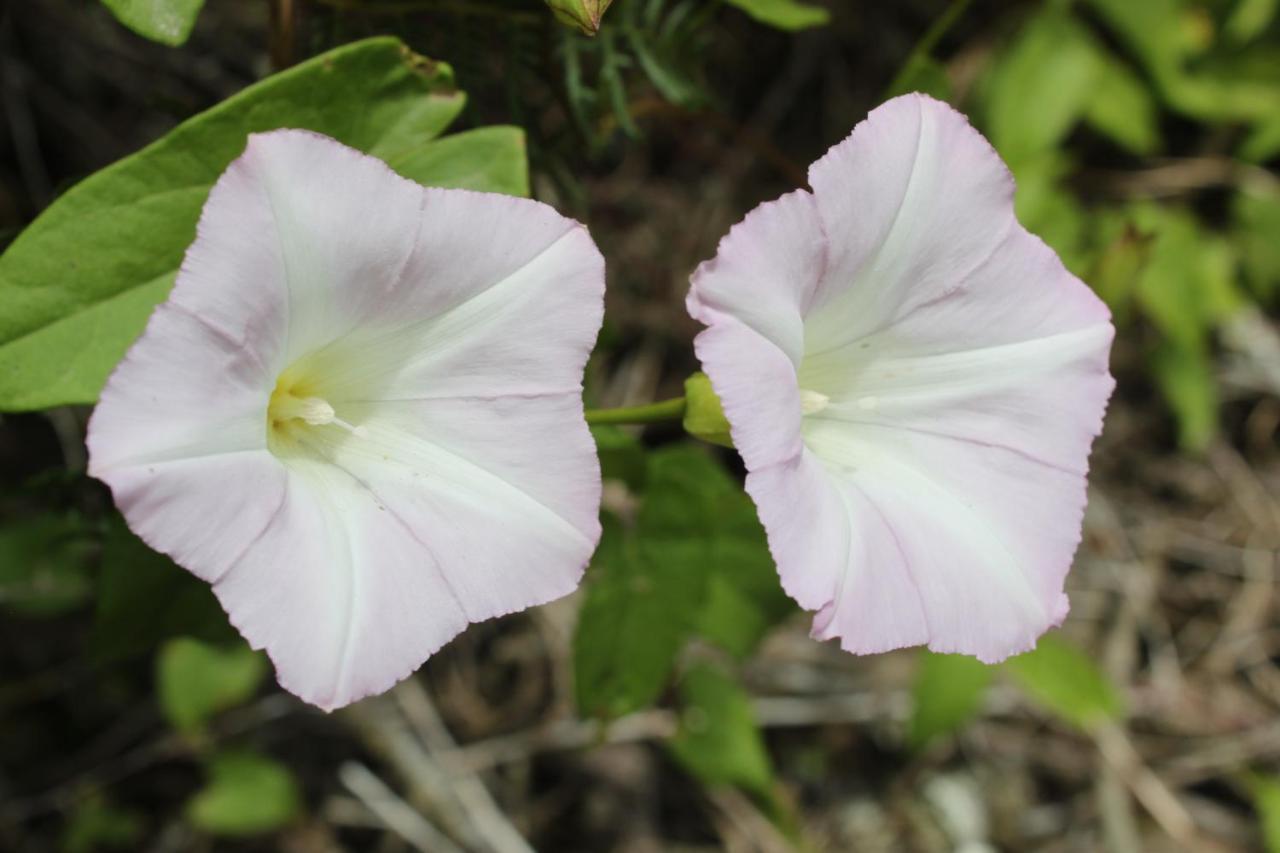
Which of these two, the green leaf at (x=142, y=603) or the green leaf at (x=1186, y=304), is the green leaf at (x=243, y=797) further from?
the green leaf at (x=1186, y=304)

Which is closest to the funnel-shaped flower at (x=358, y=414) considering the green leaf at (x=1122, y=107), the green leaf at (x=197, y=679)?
the green leaf at (x=197, y=679)

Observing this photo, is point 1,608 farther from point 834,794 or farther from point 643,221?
point 834,794

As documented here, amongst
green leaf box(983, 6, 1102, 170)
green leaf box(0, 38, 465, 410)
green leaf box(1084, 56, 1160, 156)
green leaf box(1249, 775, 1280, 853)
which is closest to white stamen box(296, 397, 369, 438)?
green leaf box(0, 38, 465, 410)

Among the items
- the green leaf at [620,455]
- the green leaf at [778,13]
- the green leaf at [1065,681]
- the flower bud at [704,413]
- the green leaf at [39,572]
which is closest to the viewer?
the flower bud at [704,413]

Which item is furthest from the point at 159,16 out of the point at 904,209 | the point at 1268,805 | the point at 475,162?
the point at 1268,805

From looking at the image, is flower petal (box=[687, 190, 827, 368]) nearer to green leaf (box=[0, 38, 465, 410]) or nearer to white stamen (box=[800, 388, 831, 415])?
white stamen (box=[800, 388, 831, 415])

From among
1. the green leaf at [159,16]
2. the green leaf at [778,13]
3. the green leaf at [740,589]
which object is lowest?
the green leaf at [740,589]

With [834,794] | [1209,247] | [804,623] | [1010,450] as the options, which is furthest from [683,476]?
[1209,247]
